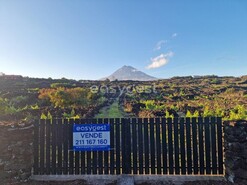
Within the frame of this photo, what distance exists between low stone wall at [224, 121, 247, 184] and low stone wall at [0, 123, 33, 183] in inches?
206

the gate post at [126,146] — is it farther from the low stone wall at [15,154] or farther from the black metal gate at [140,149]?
the low stone wall at [15,154]

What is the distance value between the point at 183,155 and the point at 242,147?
1.46 meters

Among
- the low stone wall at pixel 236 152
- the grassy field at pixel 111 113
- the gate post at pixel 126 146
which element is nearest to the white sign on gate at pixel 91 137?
the gate post at pixel 126 146

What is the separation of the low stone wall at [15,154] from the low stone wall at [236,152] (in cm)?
522

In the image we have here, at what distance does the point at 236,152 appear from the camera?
5.90 meters

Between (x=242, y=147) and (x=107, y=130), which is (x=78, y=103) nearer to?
(x=107, y=130)

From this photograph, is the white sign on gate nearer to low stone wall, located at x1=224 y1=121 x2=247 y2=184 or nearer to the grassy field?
low stone wall, located at x1=224 y1=121 x2=247 y2=184

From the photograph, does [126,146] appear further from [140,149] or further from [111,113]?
[111,113]

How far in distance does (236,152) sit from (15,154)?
5701 millimetres

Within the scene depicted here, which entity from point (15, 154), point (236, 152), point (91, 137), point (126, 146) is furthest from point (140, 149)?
point (15, 154)

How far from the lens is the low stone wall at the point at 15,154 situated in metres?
6.15

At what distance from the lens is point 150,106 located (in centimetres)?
1886

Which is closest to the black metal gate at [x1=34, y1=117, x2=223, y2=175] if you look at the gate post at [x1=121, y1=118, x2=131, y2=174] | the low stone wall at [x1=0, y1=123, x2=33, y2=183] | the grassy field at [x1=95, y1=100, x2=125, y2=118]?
the gate post at [x1=121, y1=118, x2=131, y2=174]

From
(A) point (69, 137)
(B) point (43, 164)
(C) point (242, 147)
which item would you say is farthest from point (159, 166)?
(B) point (43, 164)
